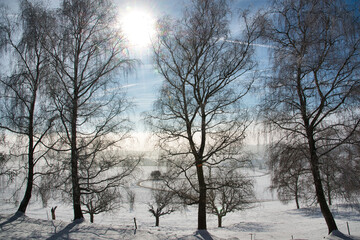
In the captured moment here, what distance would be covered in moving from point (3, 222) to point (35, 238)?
8.82 feet

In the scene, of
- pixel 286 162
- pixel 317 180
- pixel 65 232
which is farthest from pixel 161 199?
pixel 317 180

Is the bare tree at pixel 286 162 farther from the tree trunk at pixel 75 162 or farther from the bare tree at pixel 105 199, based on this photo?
the tree trunk at pixel 75 162

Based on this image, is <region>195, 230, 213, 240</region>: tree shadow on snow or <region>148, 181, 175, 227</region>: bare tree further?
<region>148, 181, 175, 227</region>: bare tree

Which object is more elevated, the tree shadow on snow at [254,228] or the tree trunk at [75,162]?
the tree trunk at [75,162]

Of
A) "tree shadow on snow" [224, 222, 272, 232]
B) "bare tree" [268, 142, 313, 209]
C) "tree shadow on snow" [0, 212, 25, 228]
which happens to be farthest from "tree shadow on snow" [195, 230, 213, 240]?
"tree shadow on snow" [224, 222, 272, 232]

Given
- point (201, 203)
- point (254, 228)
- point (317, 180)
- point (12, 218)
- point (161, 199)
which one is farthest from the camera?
point (161, 199)

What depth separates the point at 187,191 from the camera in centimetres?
915

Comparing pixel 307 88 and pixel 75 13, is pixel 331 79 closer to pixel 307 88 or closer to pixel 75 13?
pixel 307 88

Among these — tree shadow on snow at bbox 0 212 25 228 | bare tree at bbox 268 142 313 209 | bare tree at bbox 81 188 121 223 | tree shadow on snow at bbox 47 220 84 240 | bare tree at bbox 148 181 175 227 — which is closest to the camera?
tree shadow on snow at bbox 47 220 84 240

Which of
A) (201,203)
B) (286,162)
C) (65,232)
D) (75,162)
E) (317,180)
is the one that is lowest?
(65,232)

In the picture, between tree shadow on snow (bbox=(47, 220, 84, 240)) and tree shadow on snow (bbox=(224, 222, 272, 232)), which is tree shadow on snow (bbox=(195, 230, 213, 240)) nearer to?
tree shadow on snow (bbox=(47, 220, 84, 240))

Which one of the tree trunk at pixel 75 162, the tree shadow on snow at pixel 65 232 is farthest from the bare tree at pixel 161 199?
the tree shadow on snow at pixel 65 232

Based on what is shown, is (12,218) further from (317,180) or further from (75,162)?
(317,180)

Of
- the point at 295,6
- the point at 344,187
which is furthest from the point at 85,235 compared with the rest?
the point at 295,6
